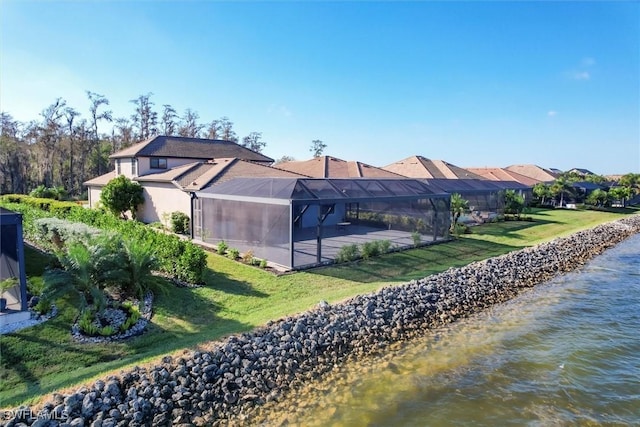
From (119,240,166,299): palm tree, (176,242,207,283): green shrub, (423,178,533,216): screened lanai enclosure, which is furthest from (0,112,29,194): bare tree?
(423,178,533,216): screened lanai enclosure

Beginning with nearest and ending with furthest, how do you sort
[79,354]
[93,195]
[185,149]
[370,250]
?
[79,354] → [370,250] → [185,149] → [93,195]

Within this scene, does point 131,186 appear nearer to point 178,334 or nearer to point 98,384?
point 178,334

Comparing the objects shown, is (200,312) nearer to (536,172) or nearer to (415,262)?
(415,262)

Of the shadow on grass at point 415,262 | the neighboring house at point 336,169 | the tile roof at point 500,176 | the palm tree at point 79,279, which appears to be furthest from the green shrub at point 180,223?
the tile roof at point 500,176

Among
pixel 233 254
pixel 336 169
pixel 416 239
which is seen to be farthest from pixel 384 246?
pixel 336 169

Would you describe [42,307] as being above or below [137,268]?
below

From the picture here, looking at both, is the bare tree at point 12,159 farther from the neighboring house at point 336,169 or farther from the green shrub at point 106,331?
the green shrub at point 106,331

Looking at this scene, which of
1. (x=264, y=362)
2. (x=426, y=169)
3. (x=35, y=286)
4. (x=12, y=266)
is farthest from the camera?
(x=426, y=169)

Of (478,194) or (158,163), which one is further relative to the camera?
(478,194)

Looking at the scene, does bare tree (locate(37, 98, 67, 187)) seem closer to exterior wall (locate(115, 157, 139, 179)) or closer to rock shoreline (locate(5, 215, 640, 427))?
exterior wall (locate(115, 157, 139, 179))
